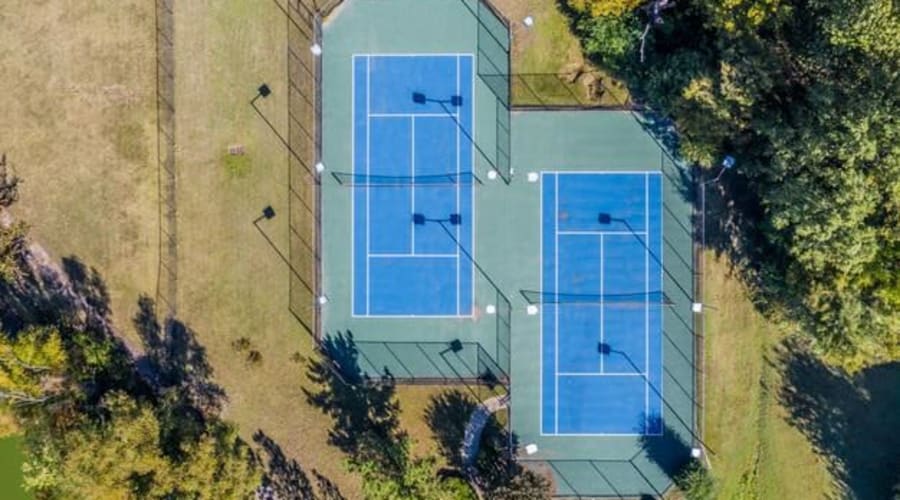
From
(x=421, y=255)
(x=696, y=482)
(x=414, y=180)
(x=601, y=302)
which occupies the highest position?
(x=414, y=180)

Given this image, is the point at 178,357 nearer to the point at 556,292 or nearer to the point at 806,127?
the point at 556,292

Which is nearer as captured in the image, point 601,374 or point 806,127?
point 806,127

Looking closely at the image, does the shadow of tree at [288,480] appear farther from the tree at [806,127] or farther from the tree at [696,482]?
the tree at [806,127]

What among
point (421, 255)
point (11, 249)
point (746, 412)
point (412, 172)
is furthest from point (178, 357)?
point (746, 412)

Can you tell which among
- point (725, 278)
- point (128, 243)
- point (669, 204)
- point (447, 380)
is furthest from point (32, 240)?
point (725, 278)

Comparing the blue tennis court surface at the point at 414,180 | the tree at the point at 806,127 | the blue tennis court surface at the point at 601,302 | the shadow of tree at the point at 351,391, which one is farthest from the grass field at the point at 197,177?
the tree at the point at 806,127

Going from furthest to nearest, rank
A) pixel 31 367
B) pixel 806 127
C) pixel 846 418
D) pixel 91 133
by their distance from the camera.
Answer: pixel 91 133, pixel 846 418, pixel 31 367, pixel 806 127

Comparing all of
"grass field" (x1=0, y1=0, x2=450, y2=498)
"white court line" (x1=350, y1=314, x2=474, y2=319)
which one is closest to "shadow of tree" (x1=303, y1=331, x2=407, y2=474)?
"grass field" (x1=0, y1=0, x2=450, y2=498)

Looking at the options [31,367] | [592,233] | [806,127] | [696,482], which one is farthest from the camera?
[592,233]
